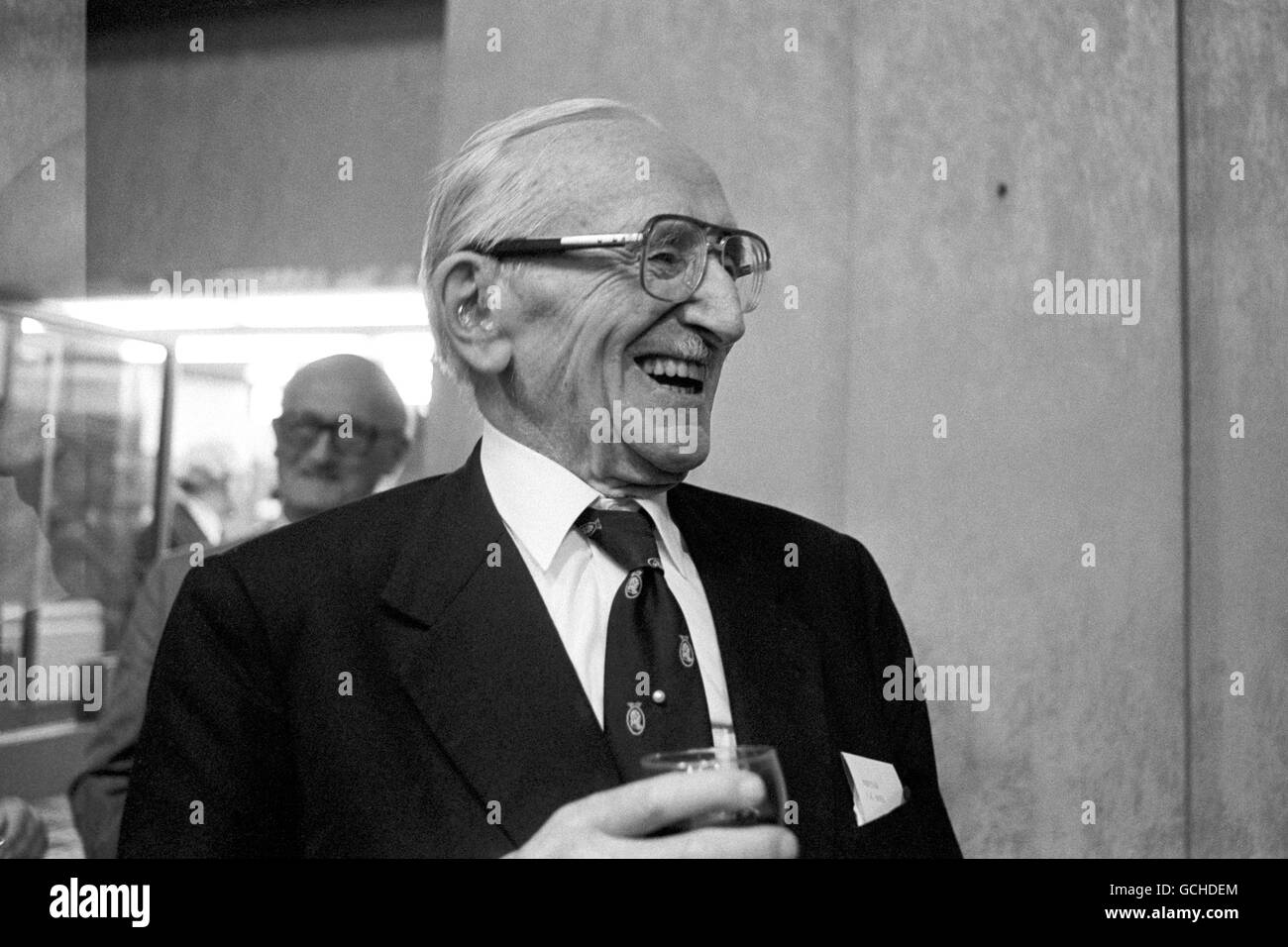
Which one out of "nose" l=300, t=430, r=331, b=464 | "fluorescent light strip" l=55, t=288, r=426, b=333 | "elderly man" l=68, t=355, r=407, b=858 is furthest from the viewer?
"fluorescent light strip" l=55, t=288, r=426, b=333

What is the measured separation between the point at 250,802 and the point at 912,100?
135cm

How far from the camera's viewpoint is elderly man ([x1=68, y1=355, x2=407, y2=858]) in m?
1.97

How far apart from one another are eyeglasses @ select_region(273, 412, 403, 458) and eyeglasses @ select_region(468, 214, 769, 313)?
0.96 meters

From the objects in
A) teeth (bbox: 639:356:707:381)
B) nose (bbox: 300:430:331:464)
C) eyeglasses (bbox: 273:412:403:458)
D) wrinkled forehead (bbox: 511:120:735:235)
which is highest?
wrinkled forehead (bbox: 511:120:735:235)

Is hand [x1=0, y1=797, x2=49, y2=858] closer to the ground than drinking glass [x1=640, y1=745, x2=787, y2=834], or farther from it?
closer to the ground

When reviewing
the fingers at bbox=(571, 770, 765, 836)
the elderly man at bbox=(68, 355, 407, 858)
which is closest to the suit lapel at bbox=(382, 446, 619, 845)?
the fingers at bbox=(571, 770, 765, 836)

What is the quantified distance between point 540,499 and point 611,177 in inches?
15.7

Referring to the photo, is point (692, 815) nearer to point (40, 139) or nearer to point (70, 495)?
point (40, 139)

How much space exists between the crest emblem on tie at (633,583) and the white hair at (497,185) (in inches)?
16.5

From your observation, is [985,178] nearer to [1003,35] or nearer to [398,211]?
[1003,35]

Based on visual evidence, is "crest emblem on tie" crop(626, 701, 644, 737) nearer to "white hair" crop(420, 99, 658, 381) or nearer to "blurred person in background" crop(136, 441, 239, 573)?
"white hair" crop(420, 99, 658, 381)

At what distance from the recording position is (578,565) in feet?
4.22

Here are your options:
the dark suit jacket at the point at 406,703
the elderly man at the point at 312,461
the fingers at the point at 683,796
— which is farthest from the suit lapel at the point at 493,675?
the elderly man at the point at 312,461

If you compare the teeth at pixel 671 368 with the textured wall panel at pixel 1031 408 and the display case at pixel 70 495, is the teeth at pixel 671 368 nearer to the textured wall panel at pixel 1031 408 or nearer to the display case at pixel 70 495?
the textured wall panel at pixel 1031 408
